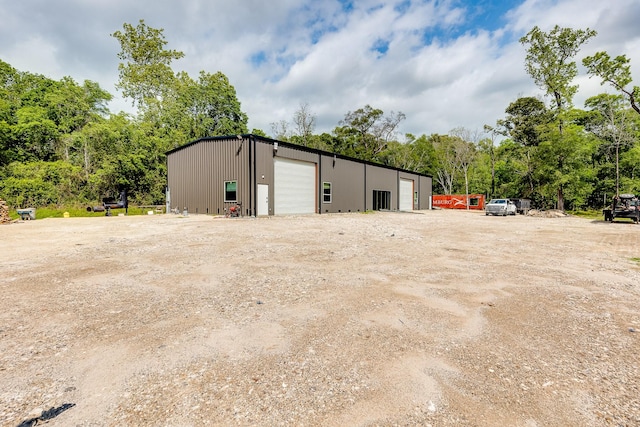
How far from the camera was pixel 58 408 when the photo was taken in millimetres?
1968

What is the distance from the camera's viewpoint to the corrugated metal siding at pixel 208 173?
728 inches

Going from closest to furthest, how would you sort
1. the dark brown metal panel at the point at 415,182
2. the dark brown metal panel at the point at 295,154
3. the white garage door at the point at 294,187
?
the dark brown metal panel at the point at 295,154
the white garage door at the point at 294,187
the dark brown metal panel at the point at 415,182

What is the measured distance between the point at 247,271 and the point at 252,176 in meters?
13.5

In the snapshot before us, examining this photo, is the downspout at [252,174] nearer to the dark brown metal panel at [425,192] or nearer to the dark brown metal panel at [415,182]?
the dark brown metal panel at [415,182]

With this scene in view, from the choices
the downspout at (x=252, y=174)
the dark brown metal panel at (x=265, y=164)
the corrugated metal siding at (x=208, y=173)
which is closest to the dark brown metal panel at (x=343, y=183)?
the dark brown metal panel at (x=265, y=164)

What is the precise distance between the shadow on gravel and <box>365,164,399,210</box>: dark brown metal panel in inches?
1066

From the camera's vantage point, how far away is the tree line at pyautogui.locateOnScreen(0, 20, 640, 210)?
2523 centimetres

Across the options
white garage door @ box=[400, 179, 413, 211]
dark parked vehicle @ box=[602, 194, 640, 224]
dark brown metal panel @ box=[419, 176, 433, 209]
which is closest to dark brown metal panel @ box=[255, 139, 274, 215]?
white garage door @ box=[400, 179, 413, 211]

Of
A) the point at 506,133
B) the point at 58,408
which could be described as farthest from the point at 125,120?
the point at 506,133

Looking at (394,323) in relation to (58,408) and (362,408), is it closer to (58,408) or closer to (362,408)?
(362,408)

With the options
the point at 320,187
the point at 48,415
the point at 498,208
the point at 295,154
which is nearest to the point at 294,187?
the point at 295,154

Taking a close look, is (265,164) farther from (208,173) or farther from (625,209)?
(625,209)

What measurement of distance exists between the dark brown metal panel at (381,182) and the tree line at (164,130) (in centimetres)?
1416

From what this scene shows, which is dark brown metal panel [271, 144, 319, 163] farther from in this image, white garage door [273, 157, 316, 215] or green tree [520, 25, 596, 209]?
green tree [520, 25, 596, 209]
